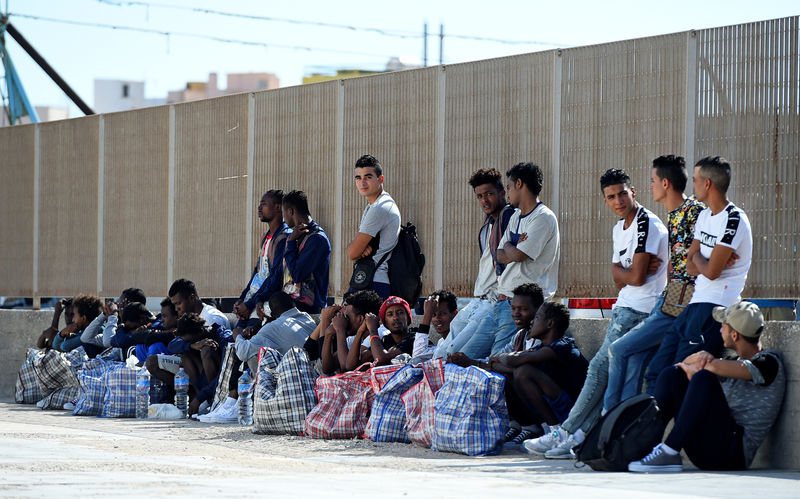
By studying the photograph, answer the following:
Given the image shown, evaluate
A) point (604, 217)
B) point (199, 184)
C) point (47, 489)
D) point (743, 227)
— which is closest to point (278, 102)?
point (199, 184)

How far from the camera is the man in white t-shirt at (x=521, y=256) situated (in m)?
9.67

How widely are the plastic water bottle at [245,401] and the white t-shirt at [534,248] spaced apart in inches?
118

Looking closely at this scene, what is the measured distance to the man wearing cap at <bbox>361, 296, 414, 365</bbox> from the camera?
10.4 m

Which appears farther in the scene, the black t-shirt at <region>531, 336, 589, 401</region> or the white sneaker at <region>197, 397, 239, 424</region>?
the white sneaker at <region>197, 397, 239, 424</region>

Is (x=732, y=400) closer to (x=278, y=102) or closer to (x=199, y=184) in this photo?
(x=278, y=102)

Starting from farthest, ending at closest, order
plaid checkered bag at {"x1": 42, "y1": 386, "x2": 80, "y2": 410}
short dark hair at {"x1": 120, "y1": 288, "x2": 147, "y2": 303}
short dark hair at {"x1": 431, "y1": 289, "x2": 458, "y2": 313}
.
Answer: short dark hair at {"x1": 120, "y1": 288, "x2": 147, "y2": 303} → plaid checkered bag at {"x1": 42, "y1": 386, "x2": 80, "y2": 410} → short dark hair at {"x1": 431, "y1": 289, "x2": 458, "y2": 313}

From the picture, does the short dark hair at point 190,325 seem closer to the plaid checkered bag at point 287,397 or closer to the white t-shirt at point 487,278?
the plaid checkered bag at point 287,397

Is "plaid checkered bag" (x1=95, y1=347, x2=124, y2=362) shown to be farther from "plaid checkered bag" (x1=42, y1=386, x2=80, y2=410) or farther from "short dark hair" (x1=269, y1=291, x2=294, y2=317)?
"short dark hair" (x1=269, y1=291, x2=294, y2=317)

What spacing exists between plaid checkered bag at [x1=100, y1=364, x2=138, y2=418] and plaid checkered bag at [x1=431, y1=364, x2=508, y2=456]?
5.05m

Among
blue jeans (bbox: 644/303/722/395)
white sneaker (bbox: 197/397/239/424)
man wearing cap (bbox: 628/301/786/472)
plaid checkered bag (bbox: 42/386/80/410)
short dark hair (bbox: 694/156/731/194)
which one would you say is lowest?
plaid checkered bag (bbox: 42/386/80/410)

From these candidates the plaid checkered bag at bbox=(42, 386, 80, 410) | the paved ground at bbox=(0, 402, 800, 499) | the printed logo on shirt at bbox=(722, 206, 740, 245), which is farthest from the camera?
the plaid checkered bag at bbox=(42, 386, 80, 410)

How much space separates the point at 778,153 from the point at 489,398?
112 inches

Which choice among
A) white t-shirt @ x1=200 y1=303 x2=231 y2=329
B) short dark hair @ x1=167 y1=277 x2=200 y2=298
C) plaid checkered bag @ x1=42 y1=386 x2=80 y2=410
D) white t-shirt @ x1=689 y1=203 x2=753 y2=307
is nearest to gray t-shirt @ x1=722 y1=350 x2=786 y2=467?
white t-shirt @ x1=689 y1=203 x2=753 y2=307

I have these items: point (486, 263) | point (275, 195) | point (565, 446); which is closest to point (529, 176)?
point (486, 263)
